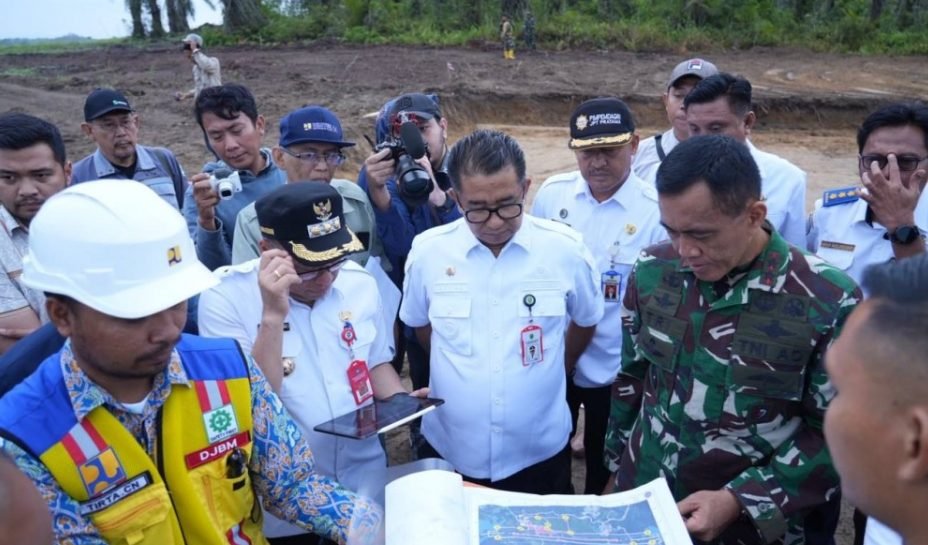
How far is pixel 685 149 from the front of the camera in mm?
2178

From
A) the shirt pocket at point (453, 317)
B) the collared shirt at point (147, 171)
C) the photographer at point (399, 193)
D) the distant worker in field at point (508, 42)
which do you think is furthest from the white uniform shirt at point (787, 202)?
the distant worker in field at point (508, 42)

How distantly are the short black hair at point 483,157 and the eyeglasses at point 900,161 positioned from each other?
152 cm

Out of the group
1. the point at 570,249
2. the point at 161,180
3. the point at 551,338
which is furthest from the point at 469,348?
the point at 161,180

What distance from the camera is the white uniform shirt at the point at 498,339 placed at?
274 cm

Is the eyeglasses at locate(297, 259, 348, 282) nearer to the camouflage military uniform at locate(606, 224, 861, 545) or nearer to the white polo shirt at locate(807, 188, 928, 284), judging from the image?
the camouflage military uniform at locate(606, 224, 861, 545)

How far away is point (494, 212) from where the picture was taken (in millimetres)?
2709

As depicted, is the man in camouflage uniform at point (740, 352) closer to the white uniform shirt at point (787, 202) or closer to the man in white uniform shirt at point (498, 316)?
the man in white uniform shirt at point (498, 316)

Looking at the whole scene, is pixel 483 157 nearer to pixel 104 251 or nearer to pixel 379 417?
pixel 379 417

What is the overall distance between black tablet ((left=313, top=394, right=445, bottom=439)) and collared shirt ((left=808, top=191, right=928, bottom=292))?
199 centimetres

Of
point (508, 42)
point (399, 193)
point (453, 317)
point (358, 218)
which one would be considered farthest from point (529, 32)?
point (453, 317)

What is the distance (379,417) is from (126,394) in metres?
0.89

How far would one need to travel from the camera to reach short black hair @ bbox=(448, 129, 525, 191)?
2674 mm

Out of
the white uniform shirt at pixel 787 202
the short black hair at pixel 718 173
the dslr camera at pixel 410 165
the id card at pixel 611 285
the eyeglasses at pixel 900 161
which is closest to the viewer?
the short black hair at pixel 718 173

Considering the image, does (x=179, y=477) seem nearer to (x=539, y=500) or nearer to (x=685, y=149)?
(x=539, y=500)
